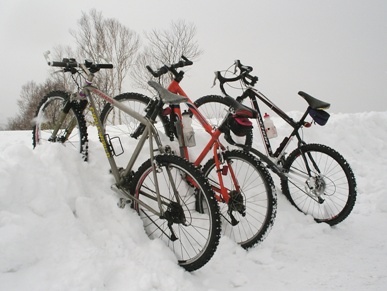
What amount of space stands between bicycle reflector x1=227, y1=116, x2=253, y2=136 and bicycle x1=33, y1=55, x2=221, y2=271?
615 mm

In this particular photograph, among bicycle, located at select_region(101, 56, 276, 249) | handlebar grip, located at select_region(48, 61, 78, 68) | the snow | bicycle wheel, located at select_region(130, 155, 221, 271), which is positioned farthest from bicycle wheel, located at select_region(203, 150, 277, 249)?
handlebar grip, located at select_region(48, 61, 78, 68)

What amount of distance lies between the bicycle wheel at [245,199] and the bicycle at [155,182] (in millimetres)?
291

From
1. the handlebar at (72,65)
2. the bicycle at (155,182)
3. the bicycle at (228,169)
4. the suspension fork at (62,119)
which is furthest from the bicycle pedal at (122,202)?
the handlebar at (72,65)

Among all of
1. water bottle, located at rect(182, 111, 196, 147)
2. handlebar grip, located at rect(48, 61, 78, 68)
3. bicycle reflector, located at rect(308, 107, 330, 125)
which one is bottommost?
water bottle, located at rect(182, 111, 196, 147)

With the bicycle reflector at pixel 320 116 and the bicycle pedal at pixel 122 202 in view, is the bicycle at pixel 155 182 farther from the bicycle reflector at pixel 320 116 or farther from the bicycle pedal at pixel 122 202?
the bicycle reflector at pixel 320 116

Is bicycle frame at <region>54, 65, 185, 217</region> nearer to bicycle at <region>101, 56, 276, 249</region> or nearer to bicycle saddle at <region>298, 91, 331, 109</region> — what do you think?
bicycle at <region>101, 56, 276, 249</region>

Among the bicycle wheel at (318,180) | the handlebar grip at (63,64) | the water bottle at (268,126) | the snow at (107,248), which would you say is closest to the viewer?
the snow at (107,248)

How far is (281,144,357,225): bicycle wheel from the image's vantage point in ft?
11.0

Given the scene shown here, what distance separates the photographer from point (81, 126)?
10.2ft

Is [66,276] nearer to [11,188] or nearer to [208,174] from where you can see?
[11,188]

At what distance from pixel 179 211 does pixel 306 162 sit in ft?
5.93

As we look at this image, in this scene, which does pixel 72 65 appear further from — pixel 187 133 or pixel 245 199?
pixel 245 199

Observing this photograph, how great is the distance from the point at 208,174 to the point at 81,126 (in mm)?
1418

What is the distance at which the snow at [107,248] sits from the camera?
200cm
